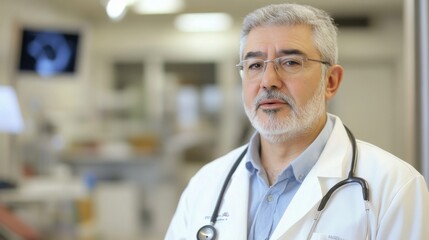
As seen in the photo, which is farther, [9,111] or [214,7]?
[214,7]

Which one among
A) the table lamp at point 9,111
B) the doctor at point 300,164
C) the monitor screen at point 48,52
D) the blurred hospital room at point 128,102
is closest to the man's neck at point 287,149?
the doctor at point 300,164

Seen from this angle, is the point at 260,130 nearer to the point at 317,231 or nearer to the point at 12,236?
the point at 317,231

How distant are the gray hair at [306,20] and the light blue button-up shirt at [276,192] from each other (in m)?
0.20

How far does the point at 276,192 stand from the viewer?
1.29 meters

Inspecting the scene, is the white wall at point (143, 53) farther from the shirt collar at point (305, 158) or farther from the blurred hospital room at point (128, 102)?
the shirt collar at point (305, 158)

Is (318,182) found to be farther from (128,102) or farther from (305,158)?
(128,102)

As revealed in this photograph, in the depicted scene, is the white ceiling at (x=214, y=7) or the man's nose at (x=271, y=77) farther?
the white ceiling at (x=214, y=7)

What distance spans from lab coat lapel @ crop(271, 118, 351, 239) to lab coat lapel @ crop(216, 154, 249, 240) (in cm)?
10

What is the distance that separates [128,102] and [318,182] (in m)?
5.31

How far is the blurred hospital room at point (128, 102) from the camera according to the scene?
421cm

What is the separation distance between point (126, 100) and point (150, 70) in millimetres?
487

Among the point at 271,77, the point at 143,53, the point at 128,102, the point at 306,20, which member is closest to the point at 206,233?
the point at 271,77

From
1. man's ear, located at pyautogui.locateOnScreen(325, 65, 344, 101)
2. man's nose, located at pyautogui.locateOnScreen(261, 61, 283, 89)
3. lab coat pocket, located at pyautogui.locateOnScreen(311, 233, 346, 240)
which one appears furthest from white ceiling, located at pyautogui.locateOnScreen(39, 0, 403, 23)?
lab coat pocket, located at pyautogui.locateOnScreen(311, 233, 346, 240)

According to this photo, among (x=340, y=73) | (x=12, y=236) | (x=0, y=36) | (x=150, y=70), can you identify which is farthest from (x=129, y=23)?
(x=340, y=73)
